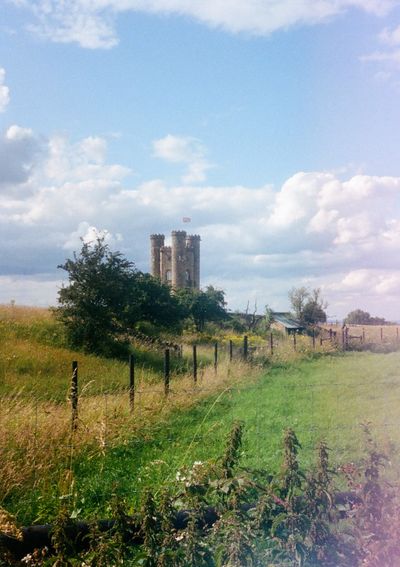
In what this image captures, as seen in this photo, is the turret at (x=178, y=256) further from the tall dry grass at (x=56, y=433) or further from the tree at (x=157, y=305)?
the tall dry grass at (x=56, y=433)

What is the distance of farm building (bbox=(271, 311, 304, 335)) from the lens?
1009 inches

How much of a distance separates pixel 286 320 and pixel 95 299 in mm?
11239

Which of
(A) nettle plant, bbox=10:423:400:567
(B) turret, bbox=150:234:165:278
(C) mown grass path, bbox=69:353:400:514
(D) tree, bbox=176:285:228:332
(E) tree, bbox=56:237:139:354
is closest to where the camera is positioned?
(A) nettle plant, bbox=10:423:400:567

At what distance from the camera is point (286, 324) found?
95.1ft

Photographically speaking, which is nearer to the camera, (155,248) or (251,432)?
(251,432)

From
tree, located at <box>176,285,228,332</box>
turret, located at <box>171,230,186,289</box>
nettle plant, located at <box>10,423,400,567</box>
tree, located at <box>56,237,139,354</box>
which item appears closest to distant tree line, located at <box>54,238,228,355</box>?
tree, located at <box>56,237,139,354</box>

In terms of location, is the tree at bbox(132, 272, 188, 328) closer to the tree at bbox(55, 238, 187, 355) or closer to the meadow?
the tree at bbox(55, 238, 187, 355)

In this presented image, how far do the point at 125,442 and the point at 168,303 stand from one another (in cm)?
2527

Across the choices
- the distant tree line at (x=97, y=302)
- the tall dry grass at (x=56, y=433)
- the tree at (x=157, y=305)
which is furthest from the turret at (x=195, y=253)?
the tall dry grass at (x=56, y=433)

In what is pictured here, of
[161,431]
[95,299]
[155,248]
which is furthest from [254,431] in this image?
[155,248]

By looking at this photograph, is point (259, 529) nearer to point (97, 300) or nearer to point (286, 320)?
point (97, 300)

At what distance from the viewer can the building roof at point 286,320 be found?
2588cm

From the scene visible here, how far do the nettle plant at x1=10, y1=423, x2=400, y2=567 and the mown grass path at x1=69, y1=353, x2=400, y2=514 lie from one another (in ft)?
2.66

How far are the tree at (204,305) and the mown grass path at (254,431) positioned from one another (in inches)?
977
